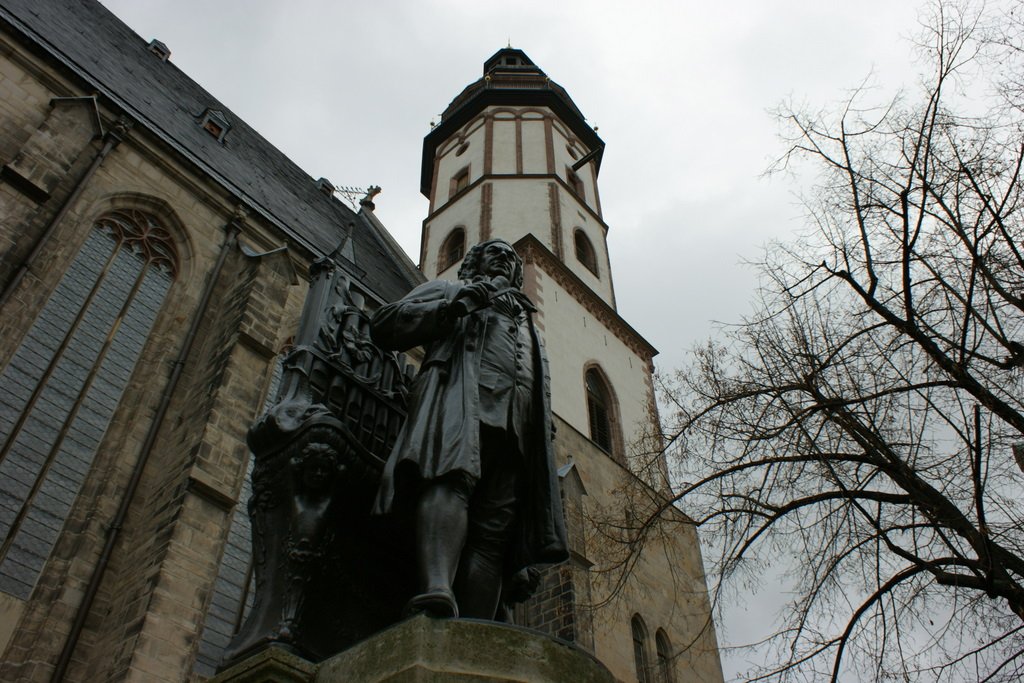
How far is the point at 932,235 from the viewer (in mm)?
6469

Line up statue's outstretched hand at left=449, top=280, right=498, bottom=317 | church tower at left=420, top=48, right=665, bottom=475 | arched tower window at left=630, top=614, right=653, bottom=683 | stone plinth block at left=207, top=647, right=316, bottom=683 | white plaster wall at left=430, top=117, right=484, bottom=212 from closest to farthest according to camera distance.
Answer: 1. stone plinth block at left=207, top=647, right=316, bottom=683
2. statue's outstretched hand at left=449, top=280, right=498, bottom=317
3. arched tower window at left=630, top=614, right=653, bottom=683
4. church tower at left=420, top=48, right=665, bottom=475
5. white plaster wall at left=430, top=117, right=484, bottom=212

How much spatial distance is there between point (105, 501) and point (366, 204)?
1624 cm

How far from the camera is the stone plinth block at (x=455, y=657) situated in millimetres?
2039

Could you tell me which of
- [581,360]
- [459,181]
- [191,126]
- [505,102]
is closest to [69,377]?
[191,126]

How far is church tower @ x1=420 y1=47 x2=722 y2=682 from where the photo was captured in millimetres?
10789

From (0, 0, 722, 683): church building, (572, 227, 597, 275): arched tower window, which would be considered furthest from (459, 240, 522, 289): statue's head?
(572, 227, 597, 275): arched tower window

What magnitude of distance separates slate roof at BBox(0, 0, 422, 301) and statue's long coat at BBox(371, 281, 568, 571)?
9.32 m

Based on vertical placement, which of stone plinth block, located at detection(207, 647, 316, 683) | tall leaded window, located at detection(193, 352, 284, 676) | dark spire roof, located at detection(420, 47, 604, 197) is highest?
dark spire roof, located at detection(420, 47, 604, 197)

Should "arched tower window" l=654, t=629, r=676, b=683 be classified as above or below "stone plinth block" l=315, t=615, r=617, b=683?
above

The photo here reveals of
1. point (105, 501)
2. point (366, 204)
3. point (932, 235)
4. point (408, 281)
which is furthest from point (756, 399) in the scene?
point (366, 204)

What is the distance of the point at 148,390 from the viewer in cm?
888

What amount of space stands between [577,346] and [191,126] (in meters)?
9.34

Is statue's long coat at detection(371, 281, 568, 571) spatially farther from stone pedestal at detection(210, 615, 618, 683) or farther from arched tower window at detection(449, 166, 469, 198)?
arched tower window at detection(449, 166, 469, 198)

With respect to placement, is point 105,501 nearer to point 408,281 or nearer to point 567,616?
point 567,616
